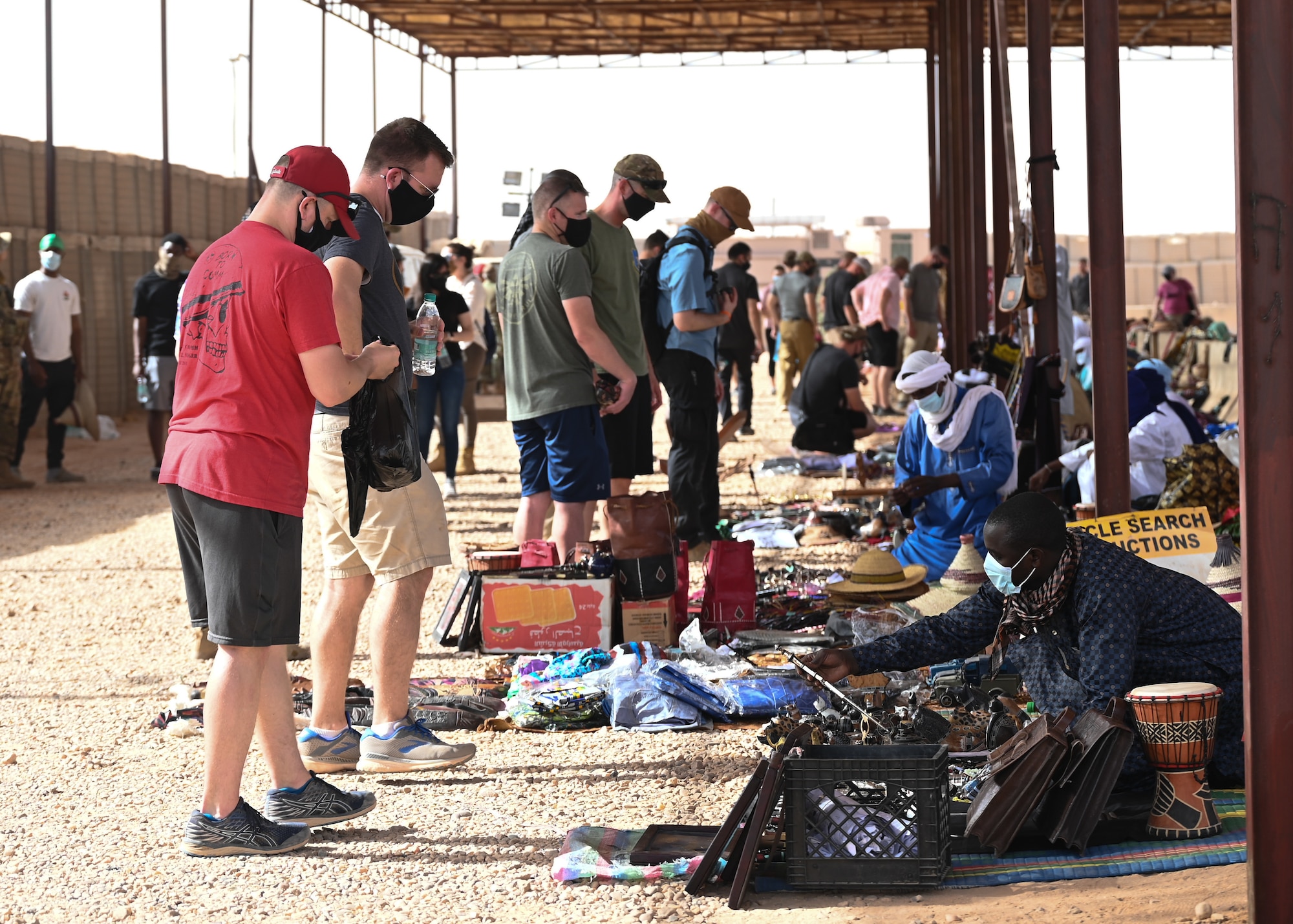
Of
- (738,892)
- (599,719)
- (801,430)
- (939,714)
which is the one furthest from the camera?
(801,430)

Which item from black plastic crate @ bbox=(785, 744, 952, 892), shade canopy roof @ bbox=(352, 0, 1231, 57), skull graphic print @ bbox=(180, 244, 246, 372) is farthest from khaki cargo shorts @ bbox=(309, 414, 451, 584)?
shade canopy roof @ bbox=(352, 0, 1231, 57)

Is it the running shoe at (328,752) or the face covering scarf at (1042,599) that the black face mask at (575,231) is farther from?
the face covering scarf at (1042,599)

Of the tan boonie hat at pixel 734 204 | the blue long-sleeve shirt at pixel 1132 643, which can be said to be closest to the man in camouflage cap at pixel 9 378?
the tan boonie hat at pixel 734 204

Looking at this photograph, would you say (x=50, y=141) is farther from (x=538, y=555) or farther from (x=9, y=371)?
(x=538, y=555)

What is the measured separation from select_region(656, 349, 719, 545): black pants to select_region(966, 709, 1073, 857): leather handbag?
14.2 feet

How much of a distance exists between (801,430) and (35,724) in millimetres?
7183

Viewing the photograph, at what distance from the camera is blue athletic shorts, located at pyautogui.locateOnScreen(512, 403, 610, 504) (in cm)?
630

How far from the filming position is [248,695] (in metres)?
3.88

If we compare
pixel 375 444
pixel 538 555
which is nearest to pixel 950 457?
pixel 538 555

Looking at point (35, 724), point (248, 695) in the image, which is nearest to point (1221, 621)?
point (248, 695)

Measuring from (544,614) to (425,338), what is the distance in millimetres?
1752

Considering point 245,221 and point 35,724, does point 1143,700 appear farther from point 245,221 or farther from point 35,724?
point 35,724

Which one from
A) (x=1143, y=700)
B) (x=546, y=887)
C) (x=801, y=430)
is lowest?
(x=546, y=887)

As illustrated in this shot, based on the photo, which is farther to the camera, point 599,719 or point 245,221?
point 599,719
